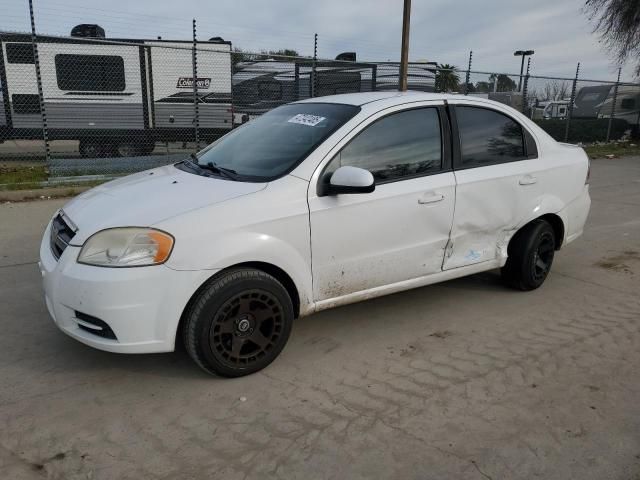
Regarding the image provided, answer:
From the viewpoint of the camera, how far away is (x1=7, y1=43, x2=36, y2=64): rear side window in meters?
12.4

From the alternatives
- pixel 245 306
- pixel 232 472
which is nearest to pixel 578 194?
pixel 245 306

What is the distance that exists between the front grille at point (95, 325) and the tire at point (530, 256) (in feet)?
10.4

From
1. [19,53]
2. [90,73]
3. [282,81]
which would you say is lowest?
[282,81]

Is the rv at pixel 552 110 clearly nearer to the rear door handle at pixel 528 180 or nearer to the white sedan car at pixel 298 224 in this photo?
the rear door handle at pixel 528 180

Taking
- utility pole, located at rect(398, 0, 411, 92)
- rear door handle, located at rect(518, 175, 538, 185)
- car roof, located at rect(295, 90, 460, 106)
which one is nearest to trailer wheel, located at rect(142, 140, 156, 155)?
utility pole, located at rect(398, 0, 411, 92)

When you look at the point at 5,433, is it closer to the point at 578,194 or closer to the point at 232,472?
the point at 232,472

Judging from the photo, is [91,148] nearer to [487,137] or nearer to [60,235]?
[60,235]

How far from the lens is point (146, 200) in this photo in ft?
10.2

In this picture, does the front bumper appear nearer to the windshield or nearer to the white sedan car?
the white sedan car

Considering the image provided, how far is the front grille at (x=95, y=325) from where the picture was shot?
9.37ft

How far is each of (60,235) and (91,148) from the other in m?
10.8

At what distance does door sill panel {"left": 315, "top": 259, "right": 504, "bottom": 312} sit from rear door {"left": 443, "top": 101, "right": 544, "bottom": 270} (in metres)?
0.05

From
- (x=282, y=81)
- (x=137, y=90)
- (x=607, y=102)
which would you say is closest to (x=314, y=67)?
(x=282, y=81)

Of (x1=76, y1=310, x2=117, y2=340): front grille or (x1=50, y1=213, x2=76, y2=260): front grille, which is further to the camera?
(x1=50, y1=213, x2=76, y2=260): front grille
